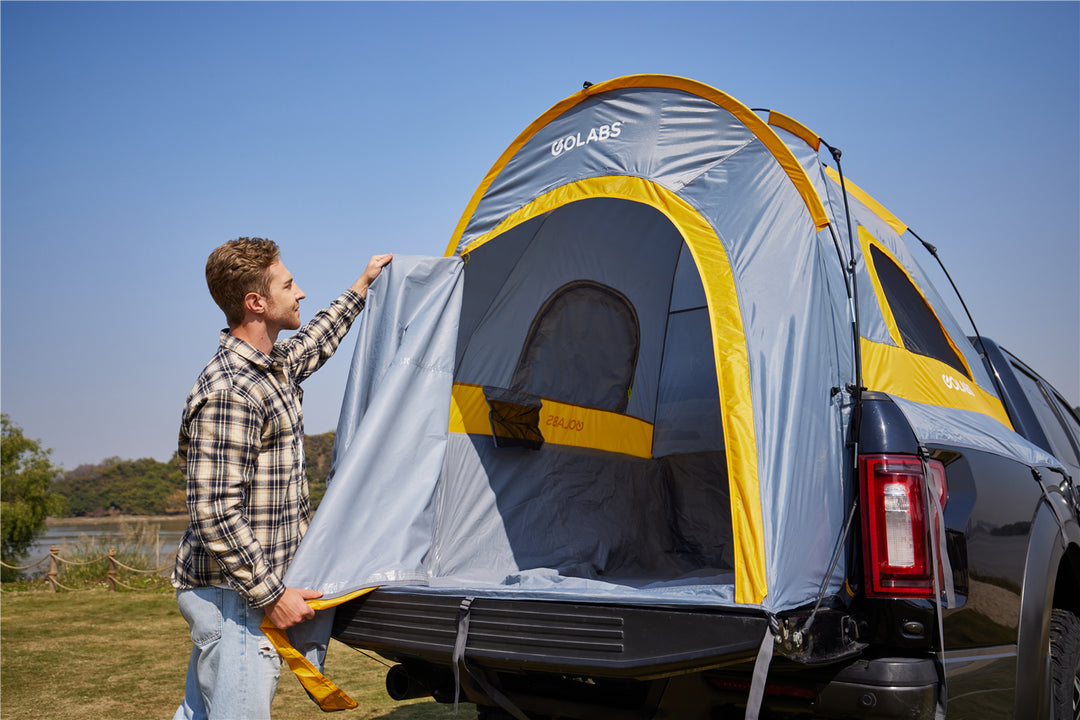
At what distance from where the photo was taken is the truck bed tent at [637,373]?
2.47 metres

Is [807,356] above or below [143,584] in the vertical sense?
above

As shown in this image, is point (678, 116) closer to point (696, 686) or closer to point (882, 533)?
point (882, 533)

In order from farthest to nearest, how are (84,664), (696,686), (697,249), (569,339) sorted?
(84,664) < (569,339) < (697,249) < (696,686)

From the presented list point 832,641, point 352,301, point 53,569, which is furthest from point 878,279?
point 53,569

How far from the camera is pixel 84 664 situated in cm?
607

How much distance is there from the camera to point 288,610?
2.44m

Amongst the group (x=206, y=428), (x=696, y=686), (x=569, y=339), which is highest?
(x=569, y=339)

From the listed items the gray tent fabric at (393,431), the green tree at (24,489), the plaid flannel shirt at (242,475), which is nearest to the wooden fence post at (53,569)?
the gray tent fabric at (393,431)

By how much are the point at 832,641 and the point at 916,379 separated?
1167mm

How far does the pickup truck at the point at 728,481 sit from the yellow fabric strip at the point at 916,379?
0.6 inches

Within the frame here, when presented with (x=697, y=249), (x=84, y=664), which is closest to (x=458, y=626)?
(x=697, y=249)

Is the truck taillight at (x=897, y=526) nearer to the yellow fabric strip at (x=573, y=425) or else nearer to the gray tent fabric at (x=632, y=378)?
the gray tent fabric at (x=632, y=378)

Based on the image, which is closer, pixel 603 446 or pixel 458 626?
pixel 458 626

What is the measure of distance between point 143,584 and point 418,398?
9.74 metres
